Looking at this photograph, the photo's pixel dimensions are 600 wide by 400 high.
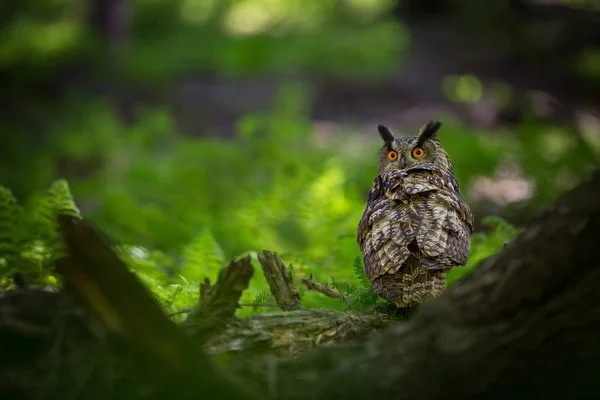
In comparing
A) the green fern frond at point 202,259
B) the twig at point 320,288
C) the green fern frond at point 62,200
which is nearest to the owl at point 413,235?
the twig at point 320,288

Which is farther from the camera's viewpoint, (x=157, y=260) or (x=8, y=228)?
(x=157, y=260)

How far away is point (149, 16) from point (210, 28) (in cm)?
195

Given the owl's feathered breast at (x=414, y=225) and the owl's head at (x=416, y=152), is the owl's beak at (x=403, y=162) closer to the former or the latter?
the owl's head at (x=416, y=152)

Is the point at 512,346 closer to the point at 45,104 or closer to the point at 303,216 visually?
the point at 303,216

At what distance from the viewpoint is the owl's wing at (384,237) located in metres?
2.67

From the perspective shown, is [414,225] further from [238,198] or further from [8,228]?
[238,198]

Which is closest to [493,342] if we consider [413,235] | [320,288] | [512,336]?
[512,336]

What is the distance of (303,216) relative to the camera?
562cm

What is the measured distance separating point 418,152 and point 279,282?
1.07 m

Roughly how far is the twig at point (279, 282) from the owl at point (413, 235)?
0.95 feet

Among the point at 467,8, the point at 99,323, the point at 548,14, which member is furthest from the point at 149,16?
the point at 99,323

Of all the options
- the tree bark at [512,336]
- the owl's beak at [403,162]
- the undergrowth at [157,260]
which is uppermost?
the owl's beak at [403,162]

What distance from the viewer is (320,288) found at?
2855 mm

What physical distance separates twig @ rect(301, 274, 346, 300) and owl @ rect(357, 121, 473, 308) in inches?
7.9
